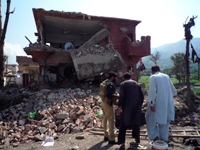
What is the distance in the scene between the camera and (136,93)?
386 cm

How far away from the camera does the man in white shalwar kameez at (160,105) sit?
12.3 ft

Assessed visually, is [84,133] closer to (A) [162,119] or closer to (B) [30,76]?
(A) [162,119]

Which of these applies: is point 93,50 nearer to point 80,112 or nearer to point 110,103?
point 80,112

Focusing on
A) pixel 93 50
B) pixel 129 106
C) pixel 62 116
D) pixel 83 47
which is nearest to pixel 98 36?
pixel 83 47

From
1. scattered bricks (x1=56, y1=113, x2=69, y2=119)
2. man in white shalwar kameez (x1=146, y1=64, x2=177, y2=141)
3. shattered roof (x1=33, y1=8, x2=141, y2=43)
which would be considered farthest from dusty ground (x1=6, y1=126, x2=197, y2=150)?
shattered roof (x1=33, y1=8, x2=141, y2=43)

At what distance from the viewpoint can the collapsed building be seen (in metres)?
10.3

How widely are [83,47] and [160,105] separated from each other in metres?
8.53

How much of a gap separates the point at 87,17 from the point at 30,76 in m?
6.92

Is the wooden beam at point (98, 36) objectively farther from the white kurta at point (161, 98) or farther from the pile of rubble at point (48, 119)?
the white kurta at point (161, 98)

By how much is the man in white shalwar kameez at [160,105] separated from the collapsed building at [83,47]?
6.68m

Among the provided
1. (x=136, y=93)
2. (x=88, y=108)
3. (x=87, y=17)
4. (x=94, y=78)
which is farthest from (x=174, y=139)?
(x=87, y=17)

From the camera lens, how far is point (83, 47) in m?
11.5

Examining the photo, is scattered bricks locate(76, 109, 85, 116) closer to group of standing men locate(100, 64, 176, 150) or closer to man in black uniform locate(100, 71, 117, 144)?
man in black uniform locate(100, 71, 117, 144)

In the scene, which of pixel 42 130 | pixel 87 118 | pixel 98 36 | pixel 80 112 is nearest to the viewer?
pixel 42 130
